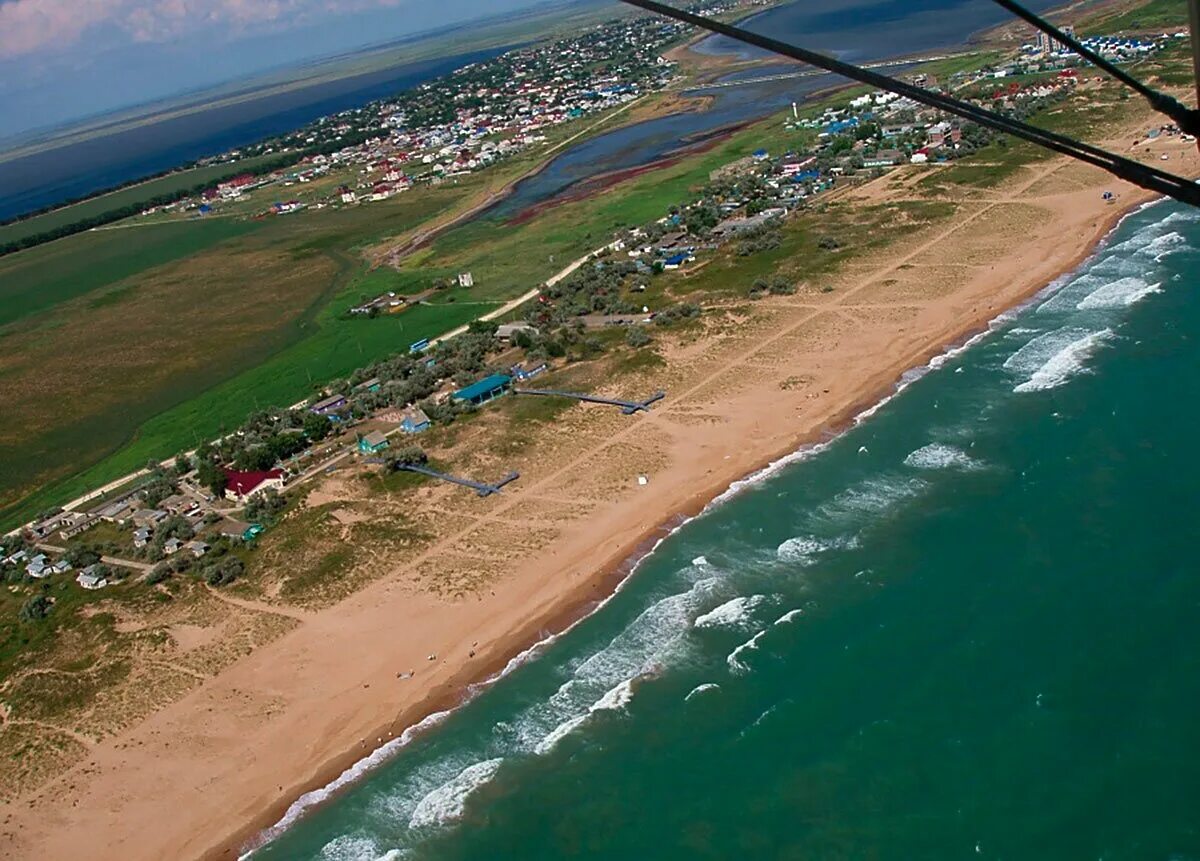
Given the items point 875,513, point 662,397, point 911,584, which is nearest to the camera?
point 911,584

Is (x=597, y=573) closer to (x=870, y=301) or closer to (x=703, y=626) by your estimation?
(x=703, y=626)

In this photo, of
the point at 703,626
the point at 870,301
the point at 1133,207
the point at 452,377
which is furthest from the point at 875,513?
the point at 1133,207

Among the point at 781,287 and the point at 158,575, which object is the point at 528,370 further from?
the point at 158,575

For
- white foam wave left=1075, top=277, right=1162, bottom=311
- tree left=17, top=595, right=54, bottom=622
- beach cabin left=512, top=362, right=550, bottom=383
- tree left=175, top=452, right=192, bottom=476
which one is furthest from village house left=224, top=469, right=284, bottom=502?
white foam wave left=1075, top=277, right=1162, bottom=311

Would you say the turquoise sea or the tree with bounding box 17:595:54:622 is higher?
the tree with bounding box 17:595:54:622

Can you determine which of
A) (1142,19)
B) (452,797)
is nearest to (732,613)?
(452,797)

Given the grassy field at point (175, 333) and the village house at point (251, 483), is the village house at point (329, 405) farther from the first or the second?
the village house at point (251, 483)

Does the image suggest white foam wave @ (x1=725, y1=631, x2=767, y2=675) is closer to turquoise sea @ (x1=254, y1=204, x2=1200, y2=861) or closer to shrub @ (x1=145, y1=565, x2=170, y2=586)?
turquoise sea @ (x1=254, y1=204, x2=1200, y2=861)
